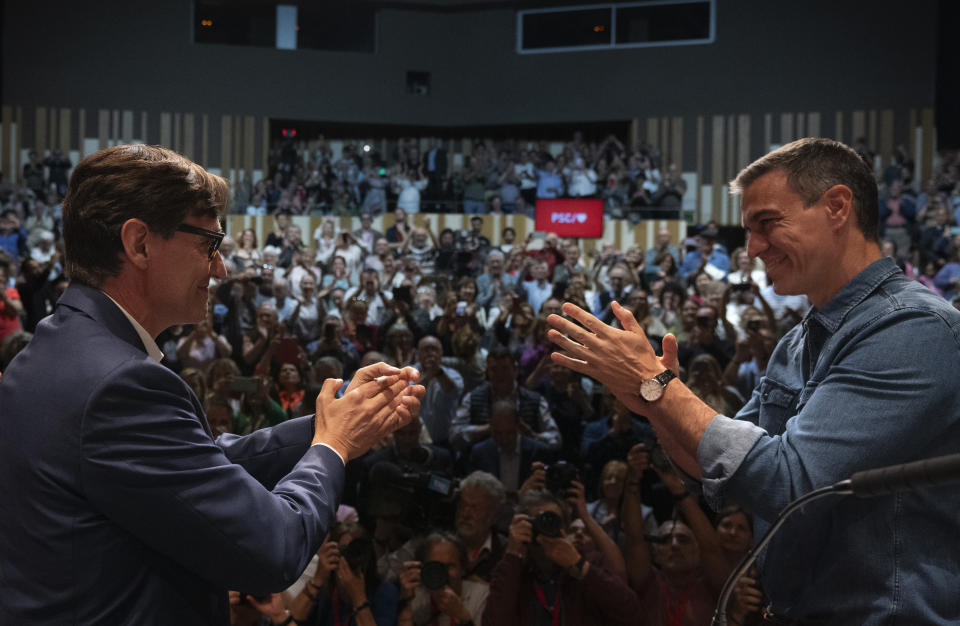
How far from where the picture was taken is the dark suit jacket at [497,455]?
4.79 m

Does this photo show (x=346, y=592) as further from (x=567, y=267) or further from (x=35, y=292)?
(x=567, y=267)

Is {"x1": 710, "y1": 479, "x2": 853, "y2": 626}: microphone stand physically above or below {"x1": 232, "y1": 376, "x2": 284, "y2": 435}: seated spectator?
above

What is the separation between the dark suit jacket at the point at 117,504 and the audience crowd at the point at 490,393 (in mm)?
2218

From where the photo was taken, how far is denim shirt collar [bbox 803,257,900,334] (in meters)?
1.68

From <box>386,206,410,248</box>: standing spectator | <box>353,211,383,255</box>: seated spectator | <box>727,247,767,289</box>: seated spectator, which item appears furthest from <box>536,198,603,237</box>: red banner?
<box>727,247,767,289</box>: seated spectator

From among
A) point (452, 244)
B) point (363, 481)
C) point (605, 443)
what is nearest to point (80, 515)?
point (363, 481)

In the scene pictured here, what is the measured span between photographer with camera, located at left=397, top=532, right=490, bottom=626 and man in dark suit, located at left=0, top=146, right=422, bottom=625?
214 cm

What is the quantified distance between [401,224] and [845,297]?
413 inches

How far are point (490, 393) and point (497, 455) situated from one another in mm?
600

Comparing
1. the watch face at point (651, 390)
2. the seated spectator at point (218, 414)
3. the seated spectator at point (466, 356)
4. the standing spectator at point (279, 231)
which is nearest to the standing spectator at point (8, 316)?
the seated spectator at point (218, 414)

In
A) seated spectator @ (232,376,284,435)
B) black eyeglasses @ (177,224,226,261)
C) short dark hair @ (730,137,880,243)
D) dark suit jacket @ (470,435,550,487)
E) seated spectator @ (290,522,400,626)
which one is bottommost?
seated spectator @ (290,522,400,626)

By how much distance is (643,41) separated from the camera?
16.5m

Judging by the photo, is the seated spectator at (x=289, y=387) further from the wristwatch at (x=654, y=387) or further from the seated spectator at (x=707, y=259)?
the wristwatch at (x=654, y=387)

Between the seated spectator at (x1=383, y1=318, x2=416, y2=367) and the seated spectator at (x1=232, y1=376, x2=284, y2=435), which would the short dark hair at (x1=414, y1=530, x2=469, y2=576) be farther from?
the seated spectator at (x1=383, y1=318, x2=416, y2=367)
